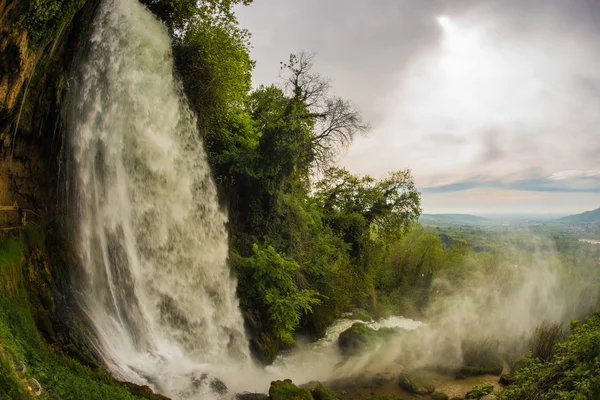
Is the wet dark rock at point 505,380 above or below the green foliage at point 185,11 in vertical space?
below

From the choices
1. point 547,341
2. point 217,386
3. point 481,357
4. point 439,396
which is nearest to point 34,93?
point 217,386

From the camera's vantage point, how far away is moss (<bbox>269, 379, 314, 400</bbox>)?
8297mm

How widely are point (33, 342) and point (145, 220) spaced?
467 cm

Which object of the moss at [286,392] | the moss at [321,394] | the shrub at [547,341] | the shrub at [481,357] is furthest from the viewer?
the shrub at [481,357]

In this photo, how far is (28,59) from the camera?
5.70m

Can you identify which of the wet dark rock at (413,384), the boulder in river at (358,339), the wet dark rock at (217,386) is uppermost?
the wet dark rock at (217,386)

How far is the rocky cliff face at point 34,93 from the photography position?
17.4 feet

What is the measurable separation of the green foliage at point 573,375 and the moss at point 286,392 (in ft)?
15.3

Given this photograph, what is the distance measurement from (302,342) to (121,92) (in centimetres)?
1225

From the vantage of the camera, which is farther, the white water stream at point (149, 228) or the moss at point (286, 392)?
the moss at point (286, 392)

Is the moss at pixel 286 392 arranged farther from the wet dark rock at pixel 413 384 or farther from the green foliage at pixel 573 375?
the wet dark rock at pixel 413 384

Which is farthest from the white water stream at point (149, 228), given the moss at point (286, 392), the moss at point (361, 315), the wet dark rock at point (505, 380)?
the moss at point (361, 315)

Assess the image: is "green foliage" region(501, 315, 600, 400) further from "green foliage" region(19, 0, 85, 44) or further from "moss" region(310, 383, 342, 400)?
"green foliage" region(19, 0, 85, 44)

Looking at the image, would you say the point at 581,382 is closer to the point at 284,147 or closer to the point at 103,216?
the point at 103,216
